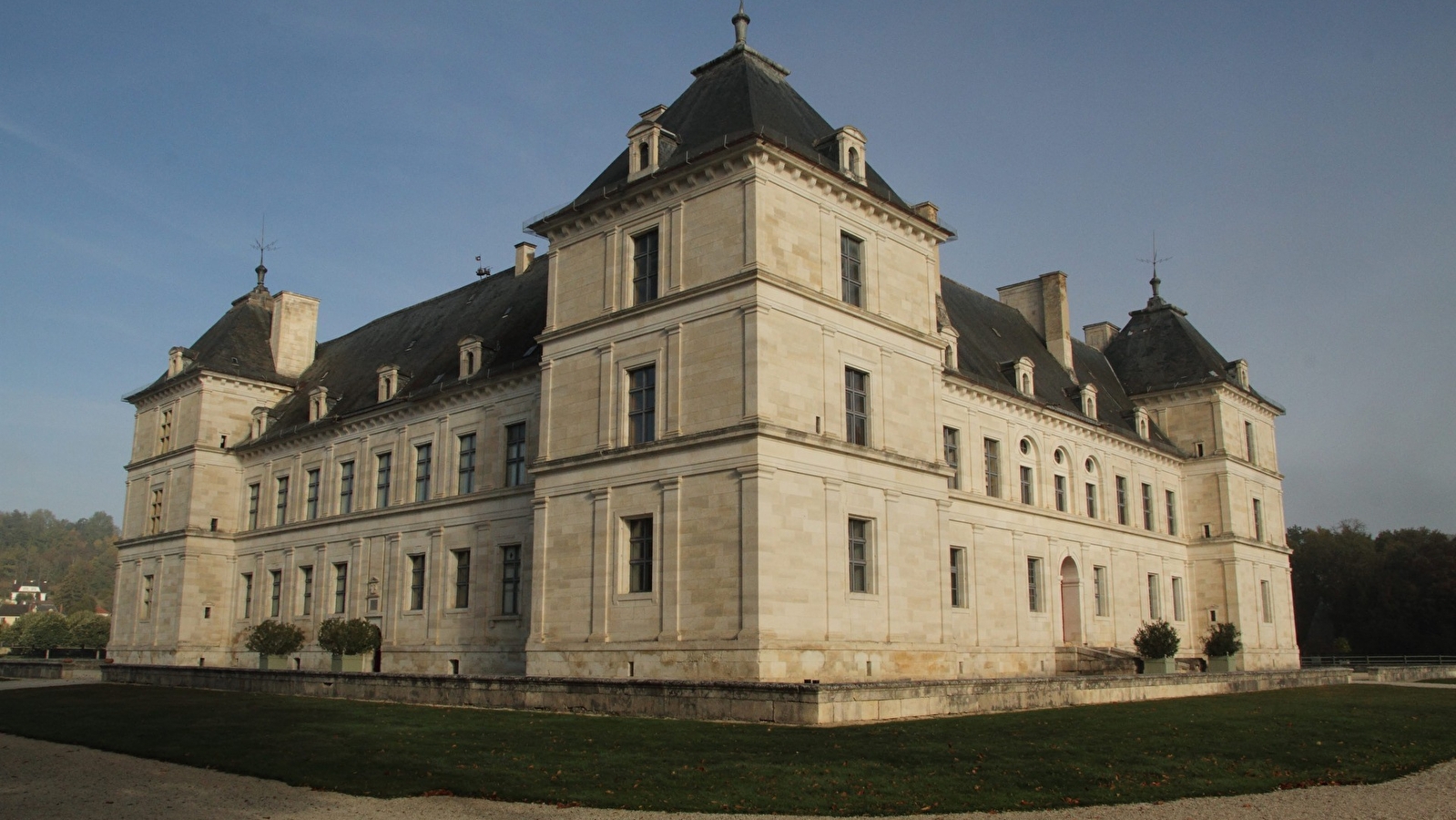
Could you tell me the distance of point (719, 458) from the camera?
81.9 feet

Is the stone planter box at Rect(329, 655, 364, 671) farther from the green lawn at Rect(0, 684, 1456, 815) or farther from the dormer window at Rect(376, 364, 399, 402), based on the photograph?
the green lawn at Rect(0, 684, 1456, 815)

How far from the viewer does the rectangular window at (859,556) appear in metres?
26.2

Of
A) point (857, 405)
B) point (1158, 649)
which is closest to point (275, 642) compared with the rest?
point (857, 405)

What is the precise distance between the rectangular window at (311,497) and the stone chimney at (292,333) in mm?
7950

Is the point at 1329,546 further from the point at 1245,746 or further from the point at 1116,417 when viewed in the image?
the point at 1245,746

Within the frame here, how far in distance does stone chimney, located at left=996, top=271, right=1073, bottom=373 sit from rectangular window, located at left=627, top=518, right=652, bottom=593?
2708 centimetres

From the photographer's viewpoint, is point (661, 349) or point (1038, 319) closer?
point (661, 349)

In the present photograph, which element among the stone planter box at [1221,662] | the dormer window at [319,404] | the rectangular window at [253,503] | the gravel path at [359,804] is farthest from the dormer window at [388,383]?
the stone planter box at [1221,662]

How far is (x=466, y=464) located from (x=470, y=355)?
Answer: 369 centimetres

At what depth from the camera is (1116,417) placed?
48.2m

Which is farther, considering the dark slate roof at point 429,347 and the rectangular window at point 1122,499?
the rectangular window at point 1122,499

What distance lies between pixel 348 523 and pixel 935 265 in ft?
77.0

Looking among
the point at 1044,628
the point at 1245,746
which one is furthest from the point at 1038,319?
the point at 1245,746

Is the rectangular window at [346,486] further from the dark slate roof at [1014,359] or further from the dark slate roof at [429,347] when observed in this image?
the dark slate roof at [1014,359]
